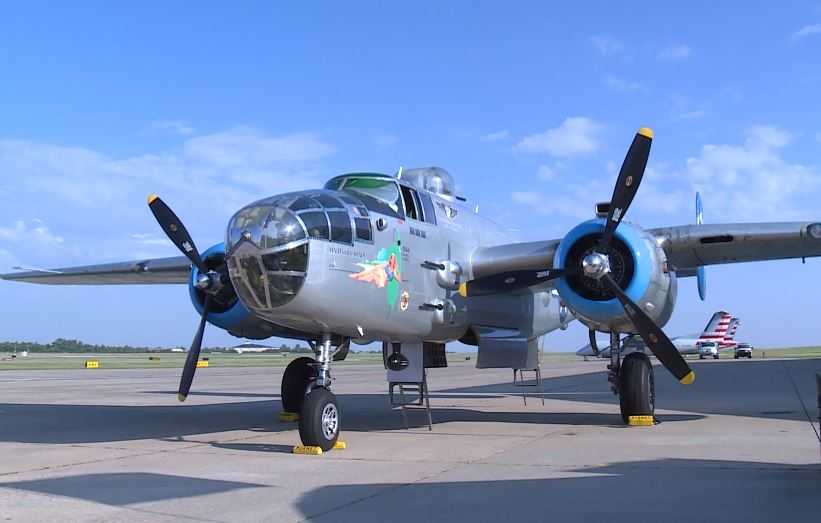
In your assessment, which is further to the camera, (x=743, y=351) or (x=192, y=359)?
(x=743, y=351)

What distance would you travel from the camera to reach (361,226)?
33.7 ft

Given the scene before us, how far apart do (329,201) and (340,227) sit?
0.42m

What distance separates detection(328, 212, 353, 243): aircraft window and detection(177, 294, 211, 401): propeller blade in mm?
3403

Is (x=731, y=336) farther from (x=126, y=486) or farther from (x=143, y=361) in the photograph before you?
(x=126, y=486)

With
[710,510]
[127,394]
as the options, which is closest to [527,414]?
[710,510]

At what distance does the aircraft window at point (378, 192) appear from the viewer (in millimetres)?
11047

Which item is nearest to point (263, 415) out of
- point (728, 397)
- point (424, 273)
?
point (424, 273)

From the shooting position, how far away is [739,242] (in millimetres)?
12242

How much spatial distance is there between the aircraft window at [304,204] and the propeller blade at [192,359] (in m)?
3.45

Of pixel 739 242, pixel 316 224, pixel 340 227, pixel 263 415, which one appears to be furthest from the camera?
pixel 263 415

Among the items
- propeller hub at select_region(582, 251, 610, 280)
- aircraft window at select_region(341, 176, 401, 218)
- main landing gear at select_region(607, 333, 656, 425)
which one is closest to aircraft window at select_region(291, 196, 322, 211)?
aircraft window at select_region(341, 176, 401, 218)

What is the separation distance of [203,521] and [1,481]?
128 inches

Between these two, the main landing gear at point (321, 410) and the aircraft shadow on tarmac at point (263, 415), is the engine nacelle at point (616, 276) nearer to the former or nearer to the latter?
the aircraft shadow on tarmac at point (263, 415)

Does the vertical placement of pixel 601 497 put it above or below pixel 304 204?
below
